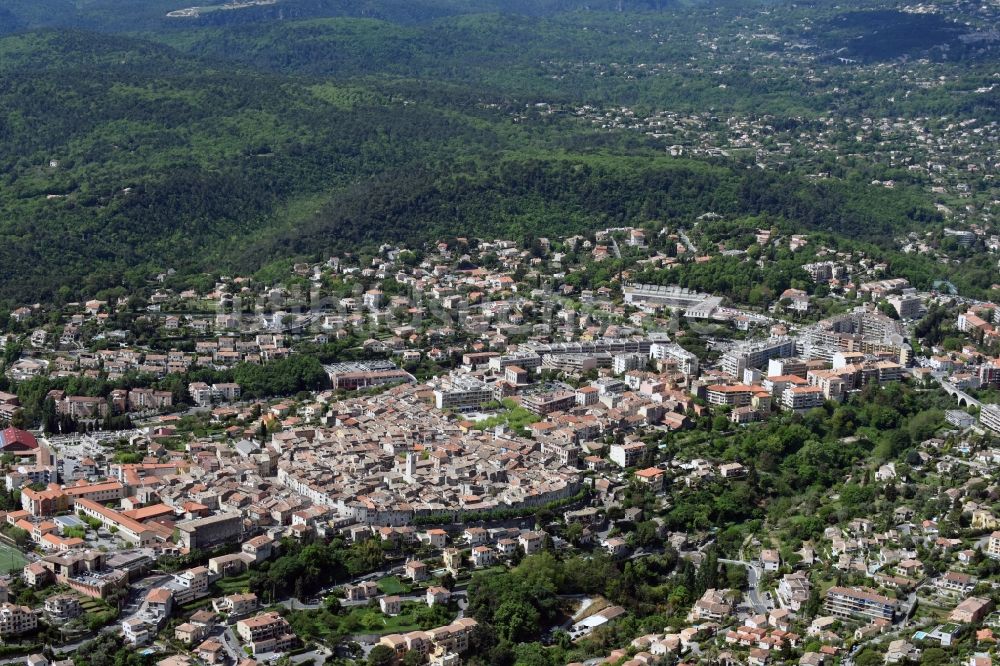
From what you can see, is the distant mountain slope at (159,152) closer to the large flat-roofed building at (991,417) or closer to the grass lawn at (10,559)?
the grass lawn at (10,559)

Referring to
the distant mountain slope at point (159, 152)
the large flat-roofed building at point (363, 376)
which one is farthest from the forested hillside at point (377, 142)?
the large flat-roofed building at point (363, 376)

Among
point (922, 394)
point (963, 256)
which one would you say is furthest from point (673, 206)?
point (922, 394)

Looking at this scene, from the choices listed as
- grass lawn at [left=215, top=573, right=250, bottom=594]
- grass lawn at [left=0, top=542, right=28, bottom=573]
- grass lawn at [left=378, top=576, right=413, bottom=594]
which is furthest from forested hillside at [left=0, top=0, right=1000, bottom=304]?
grass lawn at [left=378, top=576, right=413, bottom=594]

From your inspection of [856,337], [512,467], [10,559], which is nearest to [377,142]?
[856,337]

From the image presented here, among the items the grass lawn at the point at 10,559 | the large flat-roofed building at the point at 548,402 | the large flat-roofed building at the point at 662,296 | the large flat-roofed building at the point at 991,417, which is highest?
the grass lawn at the point at 10,559

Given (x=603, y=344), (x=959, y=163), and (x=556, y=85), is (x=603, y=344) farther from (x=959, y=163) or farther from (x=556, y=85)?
(x=556, y=85)

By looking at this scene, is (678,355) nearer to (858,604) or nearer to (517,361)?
(517,361)

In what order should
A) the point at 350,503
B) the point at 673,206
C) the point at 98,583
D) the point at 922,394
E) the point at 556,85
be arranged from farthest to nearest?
the point at 556,85 → the point at 673,206 → the point at 922,394 → the point at 350,503 → the point at 98,583
